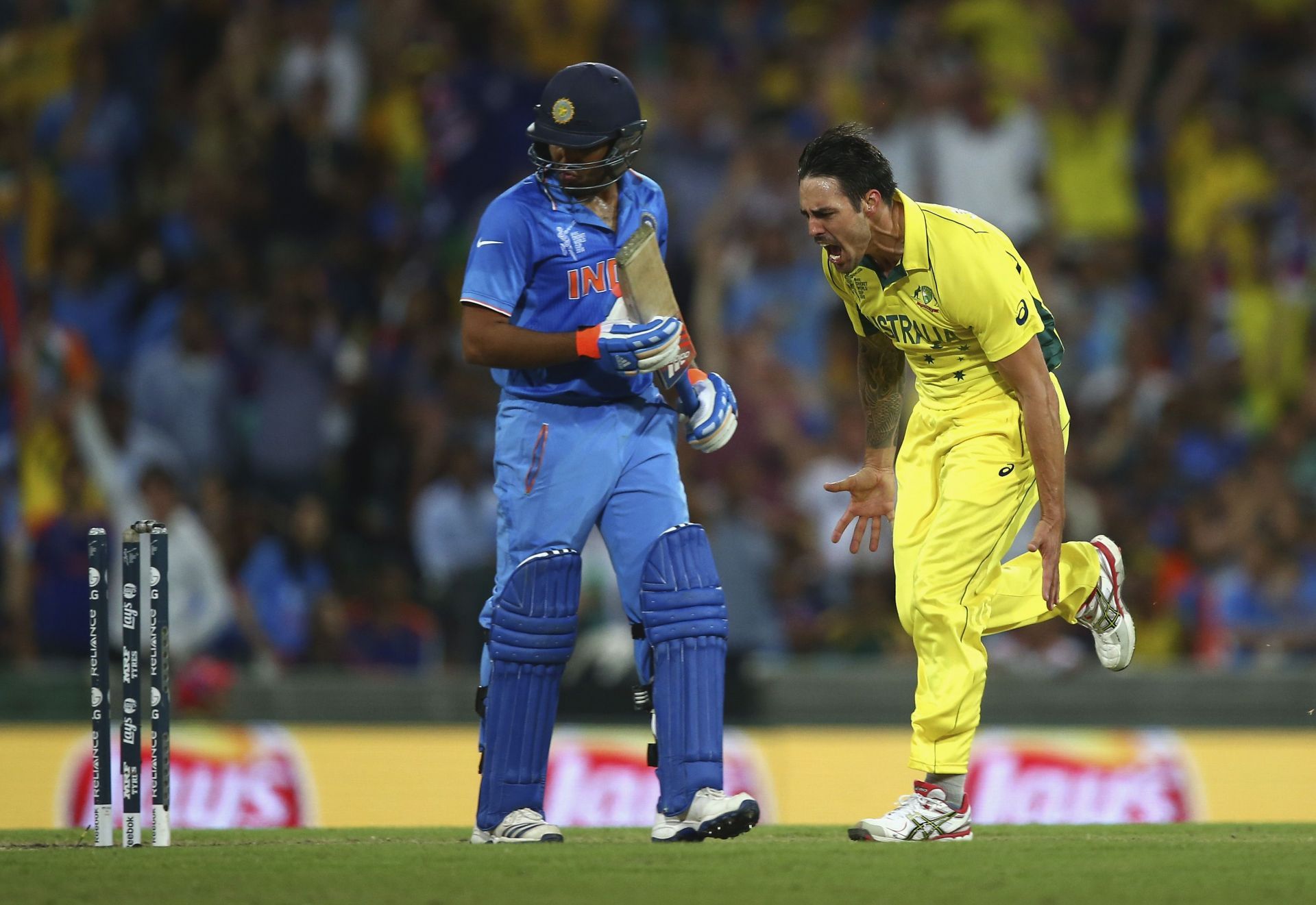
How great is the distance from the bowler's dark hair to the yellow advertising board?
14.7ft

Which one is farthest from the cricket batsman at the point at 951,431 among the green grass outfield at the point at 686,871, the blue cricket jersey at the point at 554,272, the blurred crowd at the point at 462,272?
the blurred crowd at the point at 462,272

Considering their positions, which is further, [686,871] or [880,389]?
[880,389]

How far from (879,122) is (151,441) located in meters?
4.94

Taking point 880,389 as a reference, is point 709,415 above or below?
below

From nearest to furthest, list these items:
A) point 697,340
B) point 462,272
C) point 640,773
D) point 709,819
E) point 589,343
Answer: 1. point 709,819
2. point 589,343
3. point 640,773
4. point 697,340
5. point 462,272

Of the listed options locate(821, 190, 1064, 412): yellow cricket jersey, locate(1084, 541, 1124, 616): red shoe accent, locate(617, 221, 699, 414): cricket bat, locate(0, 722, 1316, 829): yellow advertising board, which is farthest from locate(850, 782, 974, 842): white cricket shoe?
locate(0, 722, 1316, 829): yellow advertising board

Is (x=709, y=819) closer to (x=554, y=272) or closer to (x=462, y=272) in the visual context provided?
(x=554, y=272)

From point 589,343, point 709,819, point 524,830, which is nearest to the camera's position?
point 709,819

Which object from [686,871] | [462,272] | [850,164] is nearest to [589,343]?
[850,164]

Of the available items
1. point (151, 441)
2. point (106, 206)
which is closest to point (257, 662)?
point (151, 441)

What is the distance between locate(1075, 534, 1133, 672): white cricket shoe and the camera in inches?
236

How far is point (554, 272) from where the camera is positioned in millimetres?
5543

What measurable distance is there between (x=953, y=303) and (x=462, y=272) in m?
7.11

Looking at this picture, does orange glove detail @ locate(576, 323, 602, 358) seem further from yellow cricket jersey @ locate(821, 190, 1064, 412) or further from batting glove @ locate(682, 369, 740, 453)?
yellow cricket jersey @ locate(821, 190, 1064, 412)
